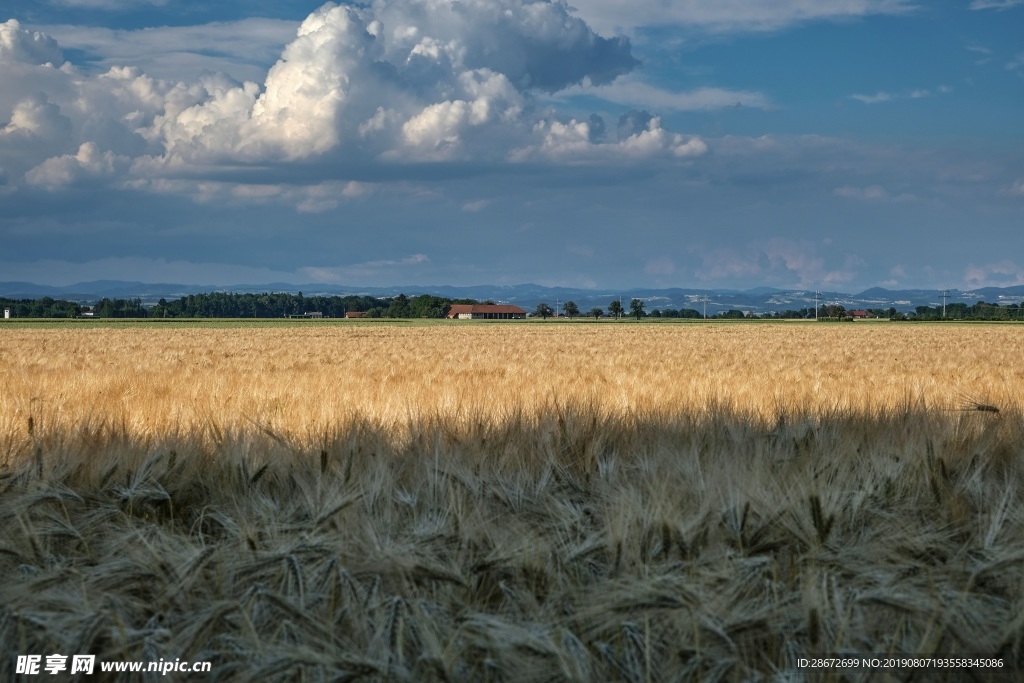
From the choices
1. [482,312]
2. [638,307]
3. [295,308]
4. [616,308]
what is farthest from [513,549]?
[616,308]

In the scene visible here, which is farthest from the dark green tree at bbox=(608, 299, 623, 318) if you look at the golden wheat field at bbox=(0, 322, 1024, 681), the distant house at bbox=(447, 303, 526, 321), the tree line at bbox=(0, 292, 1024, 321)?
the golden wheat field at bbox=(0, 322, 1024, 681)

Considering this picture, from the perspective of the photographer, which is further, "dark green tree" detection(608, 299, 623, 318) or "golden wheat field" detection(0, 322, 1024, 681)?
"dark green tree" detection(608, 299, 623, 318)

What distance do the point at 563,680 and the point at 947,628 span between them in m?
1.09

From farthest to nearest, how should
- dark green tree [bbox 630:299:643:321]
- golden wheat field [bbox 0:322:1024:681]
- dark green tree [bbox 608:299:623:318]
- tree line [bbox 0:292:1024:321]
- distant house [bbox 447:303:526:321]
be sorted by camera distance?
dark green tree [bbox 608:299:623:318]
distant house [bbox 447:303:526:321]
dark green tree [bbox 630:299:643:321]
tree line [bbox 0:292:1024:321]
golden wheat field [bbox 0:322:1024:681]

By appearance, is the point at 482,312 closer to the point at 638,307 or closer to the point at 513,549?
the point at 638,307

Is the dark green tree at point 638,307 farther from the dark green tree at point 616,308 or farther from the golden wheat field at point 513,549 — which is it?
the golden wheat field at point 513,549

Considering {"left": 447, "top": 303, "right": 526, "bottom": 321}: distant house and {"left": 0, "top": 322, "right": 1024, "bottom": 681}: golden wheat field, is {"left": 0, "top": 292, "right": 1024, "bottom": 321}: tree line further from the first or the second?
{"left": 0, "top": 322, "right": 1024, "bottom": 681}: golden wheat field

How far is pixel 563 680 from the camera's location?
2.34 metres

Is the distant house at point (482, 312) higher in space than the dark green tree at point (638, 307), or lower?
lower

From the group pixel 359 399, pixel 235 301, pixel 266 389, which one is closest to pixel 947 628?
pixel 359 399

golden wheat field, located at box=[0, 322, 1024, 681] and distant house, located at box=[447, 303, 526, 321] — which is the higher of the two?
golden wheat field, located at box=[0, 322, 1024, 681]

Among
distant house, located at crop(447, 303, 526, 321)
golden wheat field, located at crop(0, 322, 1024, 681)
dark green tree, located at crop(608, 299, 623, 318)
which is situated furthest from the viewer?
dark green tree, located at crop(608, 299, 623, 318)

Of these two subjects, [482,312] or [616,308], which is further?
[616,308]

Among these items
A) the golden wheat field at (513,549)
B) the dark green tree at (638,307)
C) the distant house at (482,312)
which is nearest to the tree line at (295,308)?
the dark green tree at (638,307)
